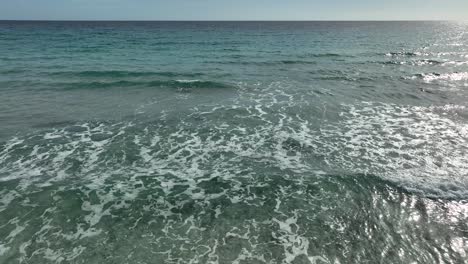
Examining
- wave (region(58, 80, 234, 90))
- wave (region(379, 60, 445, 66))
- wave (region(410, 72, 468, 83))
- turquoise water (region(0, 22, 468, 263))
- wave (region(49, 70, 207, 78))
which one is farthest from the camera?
wave (region(379, 60, 445, 66))

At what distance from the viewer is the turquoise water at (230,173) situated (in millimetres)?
10133

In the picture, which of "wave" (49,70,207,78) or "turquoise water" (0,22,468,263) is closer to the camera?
"turquoise water" (0,22,468,263)

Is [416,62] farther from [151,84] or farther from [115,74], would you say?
[115,74]

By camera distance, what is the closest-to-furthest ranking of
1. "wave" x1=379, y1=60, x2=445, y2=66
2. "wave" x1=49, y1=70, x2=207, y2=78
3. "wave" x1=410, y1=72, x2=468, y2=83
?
"wave" x1=49, y1=70, x2=207, y2=78, "wave" x1=410, y1=72, x2=468, y2=83, "wave" x1=379, y1=60, x2=445, y2=66

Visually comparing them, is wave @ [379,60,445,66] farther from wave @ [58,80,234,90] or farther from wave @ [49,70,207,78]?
wave @ [49,70,207,78]

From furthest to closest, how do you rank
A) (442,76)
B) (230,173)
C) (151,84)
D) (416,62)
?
1. (416,62)
2. (442,76)
3. (151,84)
4. (230,173)

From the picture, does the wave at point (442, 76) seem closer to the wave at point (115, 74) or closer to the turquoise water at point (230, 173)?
the turquoise water at point (230, 173)

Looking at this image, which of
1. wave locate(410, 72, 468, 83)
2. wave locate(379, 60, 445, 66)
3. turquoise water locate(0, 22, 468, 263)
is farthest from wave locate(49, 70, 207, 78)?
wave locate(379, 60, 445, 66)

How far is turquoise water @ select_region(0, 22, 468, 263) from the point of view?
1013 centimetres

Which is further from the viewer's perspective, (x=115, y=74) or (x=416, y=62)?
(x=416, y=62)

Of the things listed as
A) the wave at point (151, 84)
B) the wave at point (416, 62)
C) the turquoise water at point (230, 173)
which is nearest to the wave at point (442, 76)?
the turquoise water at point (230, 173)

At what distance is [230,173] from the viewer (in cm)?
1457

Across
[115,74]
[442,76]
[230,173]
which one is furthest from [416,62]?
[230,173]

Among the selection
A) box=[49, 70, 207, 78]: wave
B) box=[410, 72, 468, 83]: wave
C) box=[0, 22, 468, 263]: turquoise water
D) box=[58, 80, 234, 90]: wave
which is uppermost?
box=[410, 72, 468, 83]: wave
